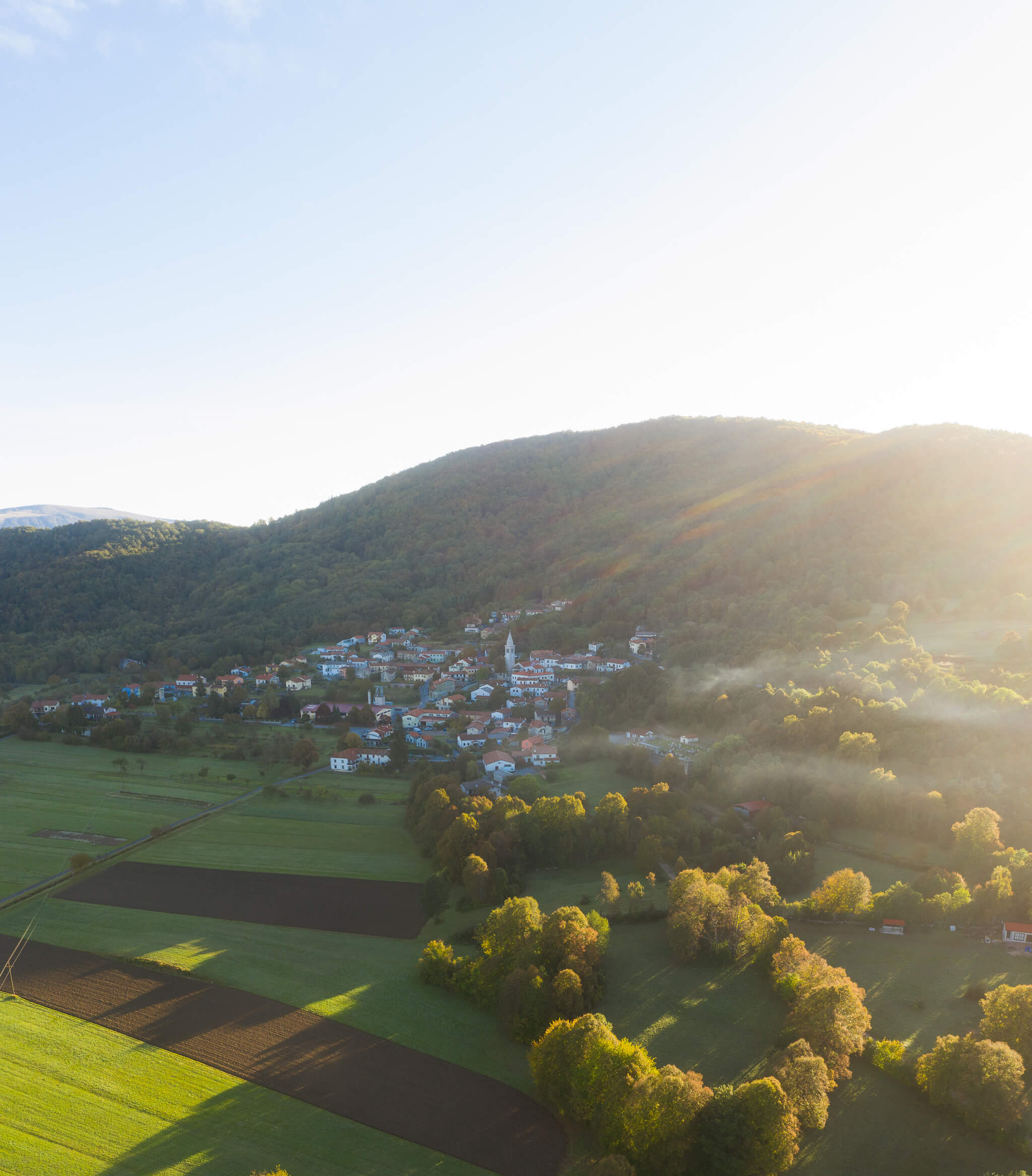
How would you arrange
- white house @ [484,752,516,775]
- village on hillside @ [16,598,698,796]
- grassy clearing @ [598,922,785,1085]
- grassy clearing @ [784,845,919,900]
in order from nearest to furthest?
1. grassy clearing @ [598,922,785,1085]
2. grassy clearing @ [784,845,919,900]
3. white house @ [484,752,516,775]
4. village on hillside @ [16,598,698,796]

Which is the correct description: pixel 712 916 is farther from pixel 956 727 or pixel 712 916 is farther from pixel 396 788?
pixel 396 788

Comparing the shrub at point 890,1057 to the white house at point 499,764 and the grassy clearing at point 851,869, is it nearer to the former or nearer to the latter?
the grassy clearing at point 851,869

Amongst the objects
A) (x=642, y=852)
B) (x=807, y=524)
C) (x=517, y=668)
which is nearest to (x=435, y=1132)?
(x=642, y=852)

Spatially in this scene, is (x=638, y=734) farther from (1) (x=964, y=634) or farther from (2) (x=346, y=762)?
(1) (x=964, y=634)

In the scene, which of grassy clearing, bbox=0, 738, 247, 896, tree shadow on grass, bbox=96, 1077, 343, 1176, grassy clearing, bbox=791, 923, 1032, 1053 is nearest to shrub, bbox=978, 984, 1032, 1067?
grassy clearing, bbox=791, 923, 1032, 1053

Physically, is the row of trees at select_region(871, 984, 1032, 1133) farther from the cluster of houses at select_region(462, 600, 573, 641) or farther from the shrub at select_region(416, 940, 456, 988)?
the cluster of houses at select_region(462, 600, 573, 641)

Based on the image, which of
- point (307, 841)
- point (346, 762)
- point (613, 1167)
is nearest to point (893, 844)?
point (613, 1167)

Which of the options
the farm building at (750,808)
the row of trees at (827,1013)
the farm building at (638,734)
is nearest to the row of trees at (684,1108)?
the row of trees at (827,1013)
